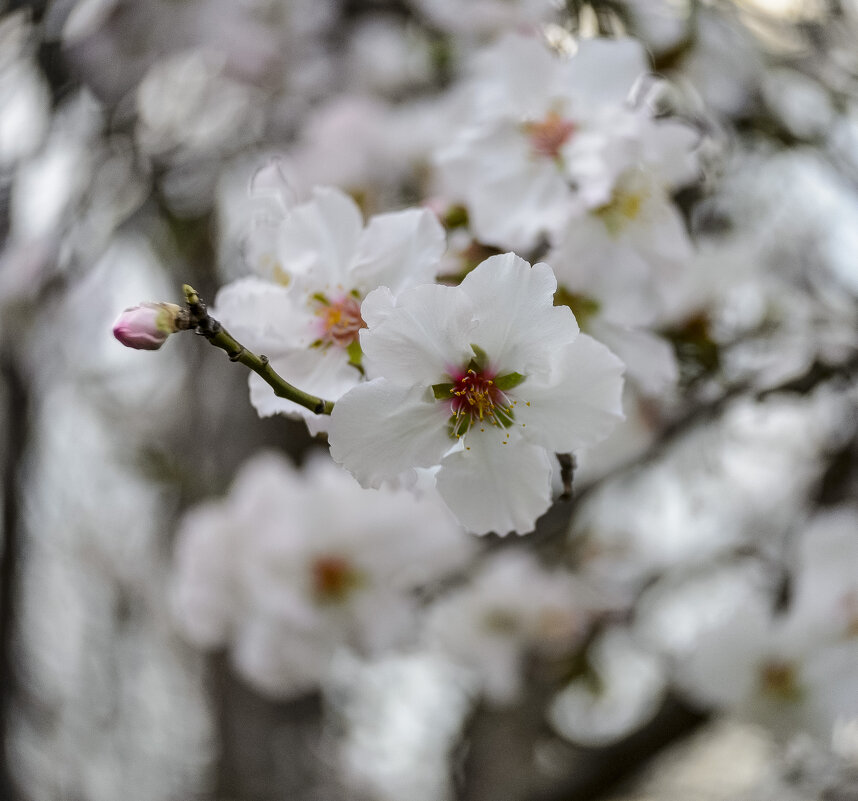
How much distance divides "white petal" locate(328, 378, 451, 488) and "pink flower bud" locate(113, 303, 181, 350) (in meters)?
0.07

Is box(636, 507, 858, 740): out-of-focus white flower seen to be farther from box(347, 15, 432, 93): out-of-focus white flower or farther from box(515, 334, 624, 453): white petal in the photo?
box(347, 15, 432, 93): out-of-focus white flower

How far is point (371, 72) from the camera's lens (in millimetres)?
1413

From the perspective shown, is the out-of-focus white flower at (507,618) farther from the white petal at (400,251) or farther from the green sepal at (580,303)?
the white petal at (400,251)

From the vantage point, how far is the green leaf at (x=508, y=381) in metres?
0.37

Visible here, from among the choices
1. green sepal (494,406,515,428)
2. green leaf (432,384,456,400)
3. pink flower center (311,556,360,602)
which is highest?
green leaf (432,384,456,400)

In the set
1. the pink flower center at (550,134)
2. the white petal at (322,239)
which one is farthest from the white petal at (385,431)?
the pink flower center at (550,134)

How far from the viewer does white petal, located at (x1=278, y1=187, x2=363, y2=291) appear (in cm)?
42

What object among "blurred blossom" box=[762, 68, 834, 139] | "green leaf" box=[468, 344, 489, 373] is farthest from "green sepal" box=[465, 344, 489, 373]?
"blurred blossom" box=[762, 68, 834, 139]

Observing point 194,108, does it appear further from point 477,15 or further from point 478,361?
point 478,361

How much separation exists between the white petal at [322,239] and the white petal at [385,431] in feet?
0.35

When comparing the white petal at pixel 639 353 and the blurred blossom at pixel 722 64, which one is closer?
the white petal at pixel 639 353

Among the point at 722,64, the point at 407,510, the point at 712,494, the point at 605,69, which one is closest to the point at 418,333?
the point at 605,69

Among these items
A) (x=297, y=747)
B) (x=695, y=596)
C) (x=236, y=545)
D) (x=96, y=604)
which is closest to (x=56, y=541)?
(x=96, y=604)

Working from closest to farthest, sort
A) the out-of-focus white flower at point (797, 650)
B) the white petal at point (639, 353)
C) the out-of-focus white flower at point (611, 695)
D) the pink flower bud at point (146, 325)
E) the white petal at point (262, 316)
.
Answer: the pink flower bud at point (146, 325), the white petal at point (262, 316), the white petal at point (639, 353), the out-of-focus white flower at point (797, 650), the out-of-focus white flower at point (611, 695)
